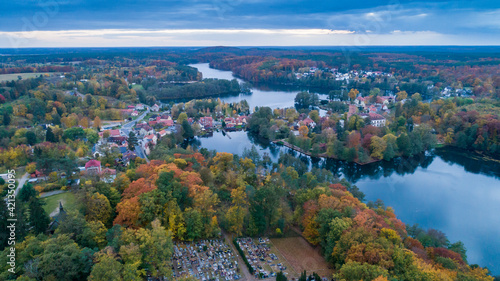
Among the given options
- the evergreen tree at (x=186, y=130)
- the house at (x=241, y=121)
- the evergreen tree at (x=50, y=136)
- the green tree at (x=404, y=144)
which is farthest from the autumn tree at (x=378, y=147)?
the evergreen tree at (x=50, y=136)

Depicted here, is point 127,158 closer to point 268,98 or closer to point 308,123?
point 308,123

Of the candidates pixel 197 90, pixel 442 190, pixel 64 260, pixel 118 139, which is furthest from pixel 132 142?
pixel 197 90

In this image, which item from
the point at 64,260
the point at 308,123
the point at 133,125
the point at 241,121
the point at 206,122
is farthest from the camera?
the point at 241,121

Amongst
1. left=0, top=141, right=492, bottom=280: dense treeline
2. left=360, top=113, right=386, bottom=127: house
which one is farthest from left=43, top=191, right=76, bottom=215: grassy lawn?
left=360, top=113, right=386, bottom=127: house

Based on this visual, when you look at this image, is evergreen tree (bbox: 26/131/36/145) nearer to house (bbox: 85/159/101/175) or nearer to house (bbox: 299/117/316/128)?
house (bbox: 85/159/101/175)

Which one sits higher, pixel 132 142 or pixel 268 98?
pixel 268 98

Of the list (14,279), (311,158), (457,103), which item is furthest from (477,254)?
(457,103)

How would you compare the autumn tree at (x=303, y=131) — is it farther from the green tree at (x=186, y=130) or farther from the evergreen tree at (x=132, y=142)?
the evergreen tree at (x=132, y=142)
